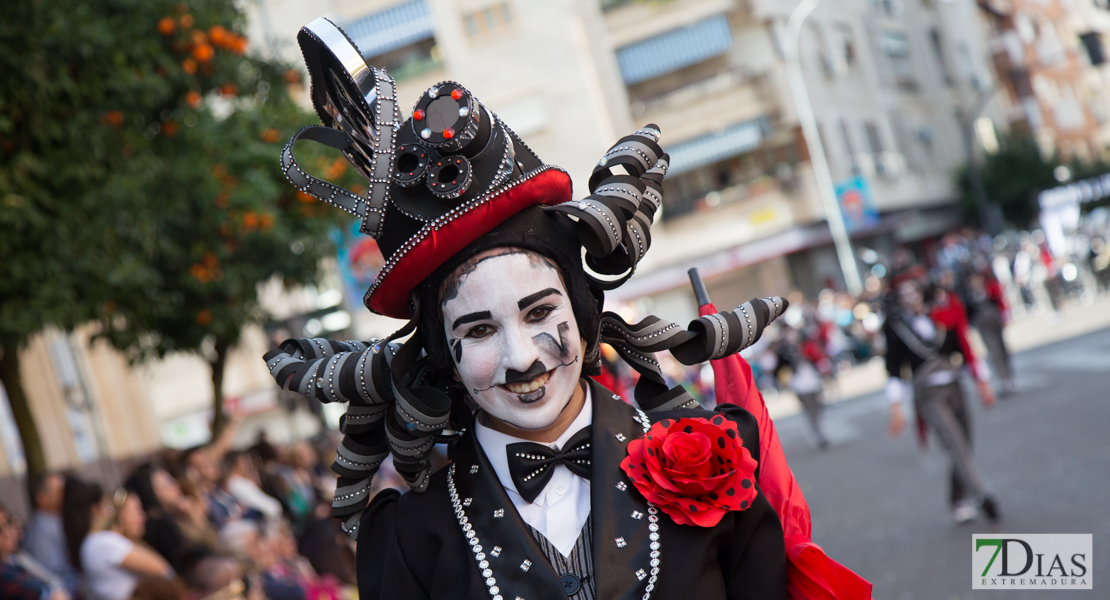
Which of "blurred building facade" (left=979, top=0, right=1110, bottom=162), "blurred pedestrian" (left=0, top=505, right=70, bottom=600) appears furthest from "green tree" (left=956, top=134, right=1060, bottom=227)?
"blurred pedestrian" (left=0, top=505, right=70, bottom=600)

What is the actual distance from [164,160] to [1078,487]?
7009 mm

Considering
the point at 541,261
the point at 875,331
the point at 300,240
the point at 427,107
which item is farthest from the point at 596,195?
the point at 875,331

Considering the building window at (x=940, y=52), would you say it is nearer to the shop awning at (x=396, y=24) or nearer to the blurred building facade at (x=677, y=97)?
the blurred building facade at (x=677, y=97)

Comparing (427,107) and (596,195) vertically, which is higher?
(427,107)

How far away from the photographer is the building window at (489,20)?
28359 mm

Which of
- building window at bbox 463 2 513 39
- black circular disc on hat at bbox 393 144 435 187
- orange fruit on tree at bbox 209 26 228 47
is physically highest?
building window at bbox 463 2 513 39

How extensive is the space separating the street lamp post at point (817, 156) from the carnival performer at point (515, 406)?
25.7 metres

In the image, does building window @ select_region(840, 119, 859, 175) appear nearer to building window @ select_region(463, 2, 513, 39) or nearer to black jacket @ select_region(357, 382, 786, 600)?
building window @ select_region(463, 2, 513, 39)

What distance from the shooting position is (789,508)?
2.42m

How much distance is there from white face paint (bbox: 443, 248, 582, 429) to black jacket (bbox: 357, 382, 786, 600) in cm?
17

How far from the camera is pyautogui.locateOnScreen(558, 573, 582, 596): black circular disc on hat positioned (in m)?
2.19

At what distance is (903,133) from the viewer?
1281 inches

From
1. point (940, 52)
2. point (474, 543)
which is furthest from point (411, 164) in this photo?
point (940, 52)

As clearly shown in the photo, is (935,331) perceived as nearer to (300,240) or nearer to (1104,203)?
(300,240)
